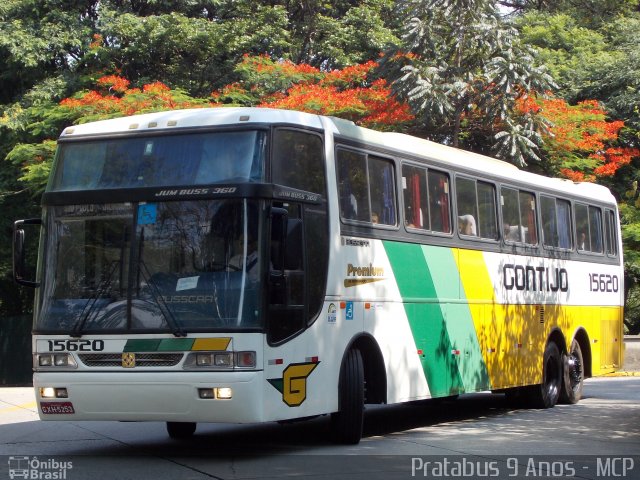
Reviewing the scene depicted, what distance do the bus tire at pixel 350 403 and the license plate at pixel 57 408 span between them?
283 centimetres

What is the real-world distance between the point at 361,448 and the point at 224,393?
219 centimetres

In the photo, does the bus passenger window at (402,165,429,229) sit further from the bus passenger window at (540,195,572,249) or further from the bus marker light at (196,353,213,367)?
the bus passenger window at (540,195,572,249)

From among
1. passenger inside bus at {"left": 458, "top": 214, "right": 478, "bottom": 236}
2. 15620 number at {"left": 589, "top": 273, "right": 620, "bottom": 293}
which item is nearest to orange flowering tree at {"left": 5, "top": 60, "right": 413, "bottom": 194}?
15620 number at {"left": 589, "top": 273, "right": 620, "bottom": 293}

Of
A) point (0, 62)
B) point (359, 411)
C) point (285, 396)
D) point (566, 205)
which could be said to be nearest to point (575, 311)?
point (566, 205)

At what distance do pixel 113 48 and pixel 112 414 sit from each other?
1909 centimetres

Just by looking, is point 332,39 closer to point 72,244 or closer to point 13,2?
point 13,2

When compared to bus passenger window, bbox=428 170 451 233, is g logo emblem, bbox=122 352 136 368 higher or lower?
lower

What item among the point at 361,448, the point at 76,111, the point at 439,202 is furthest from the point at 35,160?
the point at 361,448

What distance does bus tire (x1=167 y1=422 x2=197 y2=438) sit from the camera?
1316 centimetres

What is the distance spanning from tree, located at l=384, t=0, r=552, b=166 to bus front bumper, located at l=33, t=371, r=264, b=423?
47.0 feet

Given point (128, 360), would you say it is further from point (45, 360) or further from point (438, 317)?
point (438, 317)

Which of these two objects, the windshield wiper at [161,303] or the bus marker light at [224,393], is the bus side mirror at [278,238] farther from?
the bus marker light at [224,393]

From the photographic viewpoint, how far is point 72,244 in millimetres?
11406

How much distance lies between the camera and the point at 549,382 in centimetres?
1806
